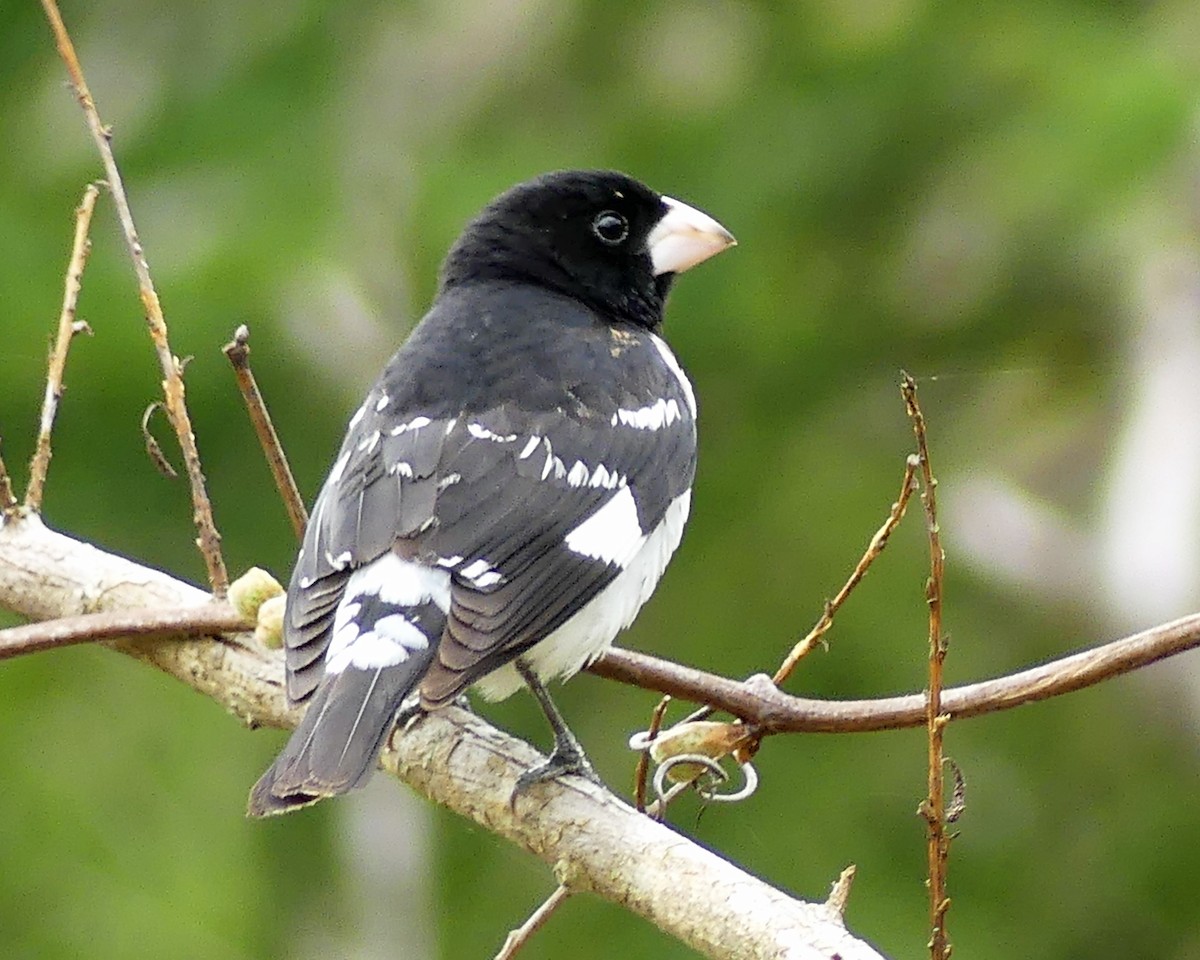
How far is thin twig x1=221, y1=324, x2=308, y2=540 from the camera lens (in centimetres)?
272

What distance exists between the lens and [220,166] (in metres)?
5.88

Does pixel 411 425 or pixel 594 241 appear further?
pixel 594 241

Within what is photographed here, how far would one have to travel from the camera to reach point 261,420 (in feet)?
9.27

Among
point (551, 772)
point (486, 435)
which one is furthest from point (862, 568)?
point (486, 435)

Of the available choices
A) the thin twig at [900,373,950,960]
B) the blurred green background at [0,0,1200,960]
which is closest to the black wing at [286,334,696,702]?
the thin twig at [900,373,950,960]

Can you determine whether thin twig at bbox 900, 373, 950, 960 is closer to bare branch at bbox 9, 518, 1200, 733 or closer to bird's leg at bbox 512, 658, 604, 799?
bare branch at bbox 9, 518, 1200, 733

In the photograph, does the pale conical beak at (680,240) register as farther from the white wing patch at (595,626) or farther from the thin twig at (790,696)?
the thin twig at (790,696)

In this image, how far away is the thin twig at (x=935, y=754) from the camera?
6.61ft

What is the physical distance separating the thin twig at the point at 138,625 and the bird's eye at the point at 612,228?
1.31 metres

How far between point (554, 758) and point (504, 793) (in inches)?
3.8

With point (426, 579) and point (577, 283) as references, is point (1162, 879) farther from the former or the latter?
point (426, 579)

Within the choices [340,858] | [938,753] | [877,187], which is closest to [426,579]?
[938,753]

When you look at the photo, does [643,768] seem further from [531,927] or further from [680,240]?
[680,240]

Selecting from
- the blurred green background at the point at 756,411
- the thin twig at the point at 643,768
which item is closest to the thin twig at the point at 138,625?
the thin twig at the point at 643,768
